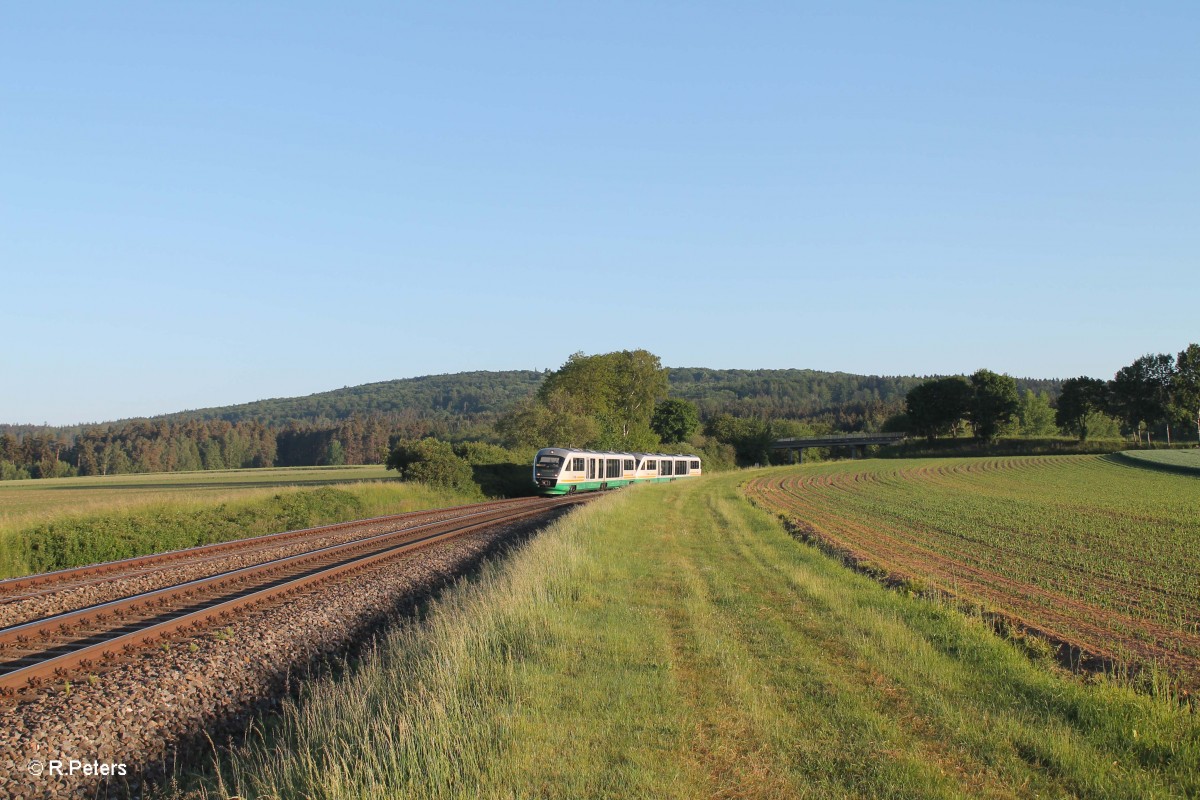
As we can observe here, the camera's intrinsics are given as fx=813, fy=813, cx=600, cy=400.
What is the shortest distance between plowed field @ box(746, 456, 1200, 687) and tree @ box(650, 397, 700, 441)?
53.7m

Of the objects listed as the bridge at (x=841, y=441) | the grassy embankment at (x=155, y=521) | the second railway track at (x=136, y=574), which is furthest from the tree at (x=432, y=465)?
the bridge at (x=841, y=441)

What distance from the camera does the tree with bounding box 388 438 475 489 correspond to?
41312mm

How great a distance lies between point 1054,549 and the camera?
20.9 meters

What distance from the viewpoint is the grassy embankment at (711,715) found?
5191mm

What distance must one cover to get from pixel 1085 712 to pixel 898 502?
1326 inches

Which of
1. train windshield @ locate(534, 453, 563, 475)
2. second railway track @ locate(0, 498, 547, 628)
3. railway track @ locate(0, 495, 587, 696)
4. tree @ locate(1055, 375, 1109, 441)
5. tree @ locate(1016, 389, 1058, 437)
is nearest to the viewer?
railway track @ locate(0, 495, 587, 696)

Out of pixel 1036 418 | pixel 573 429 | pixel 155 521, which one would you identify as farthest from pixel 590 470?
pixel 1036 418

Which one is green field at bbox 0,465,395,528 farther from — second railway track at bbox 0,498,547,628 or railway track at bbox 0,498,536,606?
second railway track at bbox 0,498,547,628

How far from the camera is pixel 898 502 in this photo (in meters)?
38.5

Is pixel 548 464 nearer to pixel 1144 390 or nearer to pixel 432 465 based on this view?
pixel 432 465

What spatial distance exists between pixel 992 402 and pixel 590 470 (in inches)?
3143

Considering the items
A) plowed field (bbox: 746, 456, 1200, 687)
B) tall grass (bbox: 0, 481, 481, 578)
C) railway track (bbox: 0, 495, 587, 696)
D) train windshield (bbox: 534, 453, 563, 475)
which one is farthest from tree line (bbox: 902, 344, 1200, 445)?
railway track (bbox: 0, 495, 587, 696)

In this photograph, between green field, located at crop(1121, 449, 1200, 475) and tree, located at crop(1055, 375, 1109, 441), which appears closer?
green field, located at crop(1121, 449, 1200, 475)

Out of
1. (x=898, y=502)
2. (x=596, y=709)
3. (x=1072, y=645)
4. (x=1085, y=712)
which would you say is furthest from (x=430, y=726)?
(x=898, y=502)
